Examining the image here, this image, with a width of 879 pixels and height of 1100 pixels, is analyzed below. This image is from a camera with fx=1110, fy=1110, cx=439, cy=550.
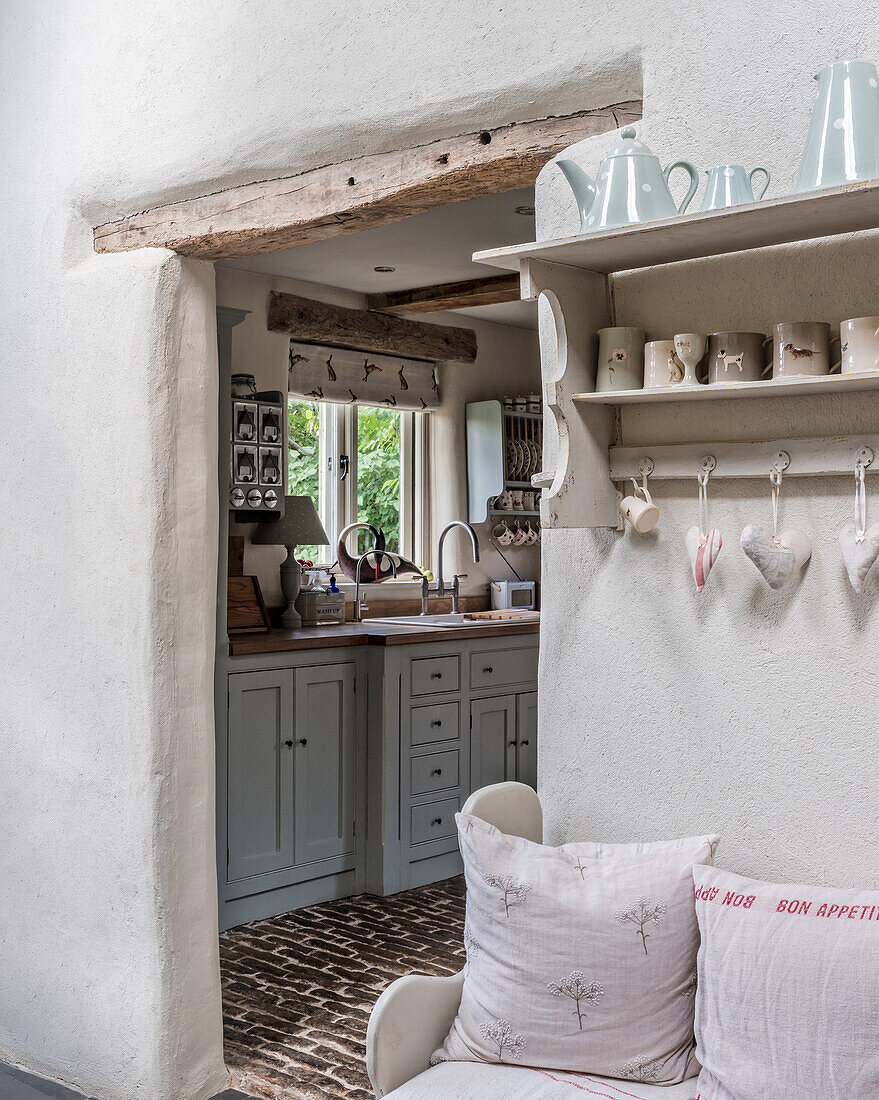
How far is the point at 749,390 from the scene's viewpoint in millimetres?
1663

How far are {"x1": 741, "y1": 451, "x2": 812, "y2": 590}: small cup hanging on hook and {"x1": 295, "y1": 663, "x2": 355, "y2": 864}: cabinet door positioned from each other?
255 centimetres

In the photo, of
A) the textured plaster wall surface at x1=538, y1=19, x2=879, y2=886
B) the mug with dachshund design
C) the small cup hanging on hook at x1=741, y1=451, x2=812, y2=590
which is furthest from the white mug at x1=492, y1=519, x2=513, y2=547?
the mug with dachshund design

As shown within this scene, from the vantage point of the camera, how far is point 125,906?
2.74m

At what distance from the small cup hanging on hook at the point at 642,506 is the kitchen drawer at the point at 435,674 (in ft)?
7.90

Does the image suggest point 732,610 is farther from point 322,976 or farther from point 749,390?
point 322,976

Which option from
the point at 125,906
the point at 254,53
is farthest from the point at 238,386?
the point at 125,906

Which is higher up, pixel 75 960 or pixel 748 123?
pixel 748 123

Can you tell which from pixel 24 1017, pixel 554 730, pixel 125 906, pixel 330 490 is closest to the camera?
pixel 554 730

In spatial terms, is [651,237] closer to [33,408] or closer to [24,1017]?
[33,408]

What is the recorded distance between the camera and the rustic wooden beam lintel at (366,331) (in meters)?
4.89

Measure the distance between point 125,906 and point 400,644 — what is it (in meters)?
1.71

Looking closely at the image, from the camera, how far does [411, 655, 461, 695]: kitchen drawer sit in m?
4.31

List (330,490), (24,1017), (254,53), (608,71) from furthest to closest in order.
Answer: (330,490), (24,1017), (254,53), (608,71)

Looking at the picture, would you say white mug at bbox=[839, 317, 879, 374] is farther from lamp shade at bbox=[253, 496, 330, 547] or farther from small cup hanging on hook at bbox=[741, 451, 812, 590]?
lamp shade at bbox=[253, 496, 330, 547]
